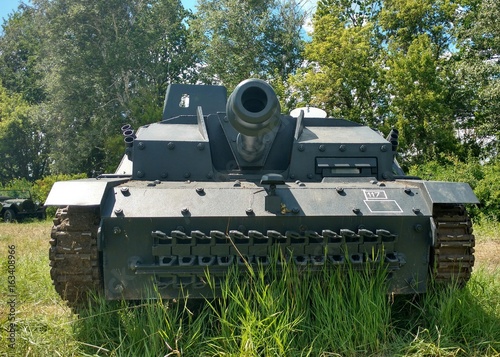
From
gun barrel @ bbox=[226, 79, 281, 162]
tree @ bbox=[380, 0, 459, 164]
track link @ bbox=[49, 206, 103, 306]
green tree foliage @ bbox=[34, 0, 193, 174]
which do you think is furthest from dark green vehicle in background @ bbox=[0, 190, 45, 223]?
gun barrel @ bbox=[226, 79, 281, 162]

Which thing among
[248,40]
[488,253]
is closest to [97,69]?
[248,40]

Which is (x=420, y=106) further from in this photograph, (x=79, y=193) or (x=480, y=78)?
(x=79, y=193)

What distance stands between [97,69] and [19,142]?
462 inches

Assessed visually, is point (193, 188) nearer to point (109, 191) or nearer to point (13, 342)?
point (109, 191)

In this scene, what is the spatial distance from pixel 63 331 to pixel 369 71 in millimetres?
17683

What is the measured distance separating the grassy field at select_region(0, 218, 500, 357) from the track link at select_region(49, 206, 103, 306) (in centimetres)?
23

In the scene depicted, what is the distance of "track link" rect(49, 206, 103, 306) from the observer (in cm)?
381

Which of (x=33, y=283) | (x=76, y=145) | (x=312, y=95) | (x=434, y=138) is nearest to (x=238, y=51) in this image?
(x=312, y=95)

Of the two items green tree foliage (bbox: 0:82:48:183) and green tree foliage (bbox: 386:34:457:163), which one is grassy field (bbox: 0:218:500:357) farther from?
green tree foliage (bbox: 0:82:48:183)

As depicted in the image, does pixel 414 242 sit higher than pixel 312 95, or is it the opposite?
pixel 312 95

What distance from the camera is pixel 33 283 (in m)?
5.85

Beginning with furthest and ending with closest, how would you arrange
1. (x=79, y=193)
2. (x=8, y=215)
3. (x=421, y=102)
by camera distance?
(x=8, y=215)
(x=421, y=102)
(x=79, y=193)

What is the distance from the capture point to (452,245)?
397 centimetres

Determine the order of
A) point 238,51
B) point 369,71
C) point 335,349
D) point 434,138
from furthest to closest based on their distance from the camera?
point 238,51 → point 369,71 → point 434,138 → point 335,349
